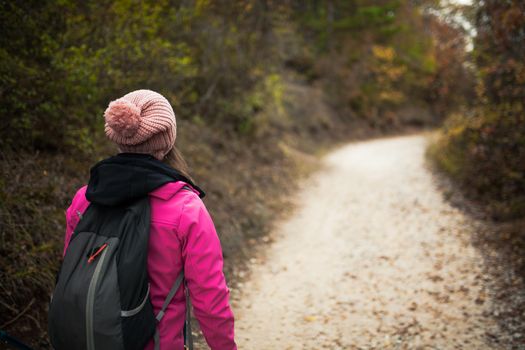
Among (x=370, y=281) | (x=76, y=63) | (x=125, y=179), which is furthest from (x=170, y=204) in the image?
(x=370, y=281)

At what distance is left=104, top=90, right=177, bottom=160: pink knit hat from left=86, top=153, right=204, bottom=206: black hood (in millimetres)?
84

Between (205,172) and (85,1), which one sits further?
(205,172)

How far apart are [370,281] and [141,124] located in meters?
4.75

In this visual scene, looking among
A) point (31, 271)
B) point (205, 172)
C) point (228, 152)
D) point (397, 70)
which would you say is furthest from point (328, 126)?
point (31, 271)

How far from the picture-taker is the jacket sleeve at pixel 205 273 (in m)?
1.84

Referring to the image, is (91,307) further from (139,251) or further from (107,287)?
(139,251)

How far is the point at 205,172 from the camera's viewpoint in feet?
26.7

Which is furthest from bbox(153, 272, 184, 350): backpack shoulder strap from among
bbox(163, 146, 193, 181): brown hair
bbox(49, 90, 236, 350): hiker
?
bbox(163, 146, 193, 181): brown hair

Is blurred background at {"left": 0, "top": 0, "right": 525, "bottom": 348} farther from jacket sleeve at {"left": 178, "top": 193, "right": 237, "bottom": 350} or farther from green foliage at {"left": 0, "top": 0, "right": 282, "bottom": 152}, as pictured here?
jacket sleeve at {"left": 178, "top": 193, "right": 237, "bottom": 350}

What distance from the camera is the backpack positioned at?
65.6 inches

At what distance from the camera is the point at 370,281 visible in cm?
564

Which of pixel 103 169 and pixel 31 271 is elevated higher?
pixel 103 169

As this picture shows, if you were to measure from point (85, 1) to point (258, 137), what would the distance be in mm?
7651

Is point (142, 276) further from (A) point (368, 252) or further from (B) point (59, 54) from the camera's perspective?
(A) point (368, 252)
